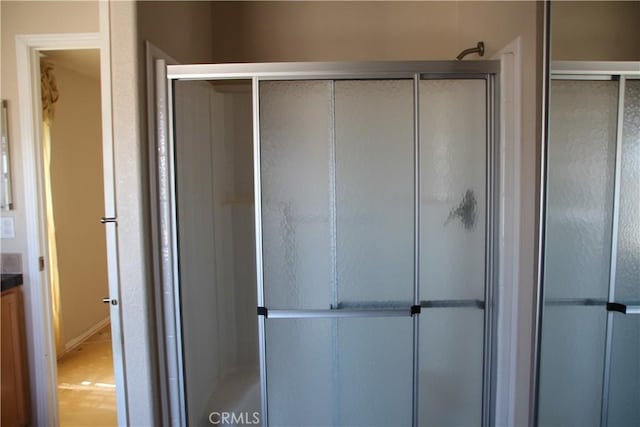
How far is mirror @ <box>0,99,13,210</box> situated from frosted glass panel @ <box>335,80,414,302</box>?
1758 millimetres

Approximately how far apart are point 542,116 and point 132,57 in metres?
1.40

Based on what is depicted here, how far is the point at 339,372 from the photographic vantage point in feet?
4.99

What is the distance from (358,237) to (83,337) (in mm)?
2966

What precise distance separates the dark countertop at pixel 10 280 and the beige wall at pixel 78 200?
3.73 feet

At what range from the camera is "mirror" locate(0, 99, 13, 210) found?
1.78 meters

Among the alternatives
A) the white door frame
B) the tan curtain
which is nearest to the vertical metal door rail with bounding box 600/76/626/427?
the white door frame

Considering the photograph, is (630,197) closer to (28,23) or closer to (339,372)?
(339,372)

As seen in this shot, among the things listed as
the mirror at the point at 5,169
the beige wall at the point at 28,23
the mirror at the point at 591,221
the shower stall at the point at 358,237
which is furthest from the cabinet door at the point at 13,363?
the mirror at the point at 591,221

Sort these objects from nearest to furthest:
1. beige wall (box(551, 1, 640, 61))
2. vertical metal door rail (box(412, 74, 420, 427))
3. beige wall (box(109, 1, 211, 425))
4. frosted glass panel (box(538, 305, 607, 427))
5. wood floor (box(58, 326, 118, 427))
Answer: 1. beige wall (box(551, 1, 640, 61))
2. frosted glass panel (box(538, 305, 607, 427))
3. beige wall (box(109, 1, 211, 425))
4. vertical metal door rail (box(412, 74, 420, 427))
5. wood floor (box(58, 326, 118, 427))

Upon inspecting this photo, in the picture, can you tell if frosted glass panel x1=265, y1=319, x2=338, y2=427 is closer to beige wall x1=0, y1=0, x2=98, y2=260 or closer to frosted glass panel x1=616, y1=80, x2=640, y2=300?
frosted glass panel x1=616, y1=80, x2=640, y2=300

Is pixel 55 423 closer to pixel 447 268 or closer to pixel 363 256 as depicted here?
pixel 363 256

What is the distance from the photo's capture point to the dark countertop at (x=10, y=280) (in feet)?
5.66

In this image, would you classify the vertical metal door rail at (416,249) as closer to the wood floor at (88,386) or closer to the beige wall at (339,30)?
the beige wall at (339,30)

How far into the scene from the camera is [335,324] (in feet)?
4.91
